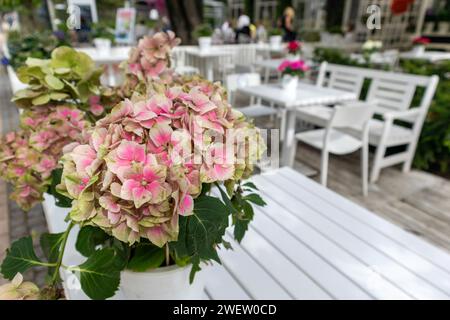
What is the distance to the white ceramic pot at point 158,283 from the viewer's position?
2.17 ft

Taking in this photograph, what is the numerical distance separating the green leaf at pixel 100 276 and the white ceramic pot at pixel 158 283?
0.10 m

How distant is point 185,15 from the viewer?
7.86 m

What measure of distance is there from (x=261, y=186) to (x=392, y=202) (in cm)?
185

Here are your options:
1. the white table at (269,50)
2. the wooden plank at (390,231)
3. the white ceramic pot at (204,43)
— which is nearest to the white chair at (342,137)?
the wooden plank at (390,231)

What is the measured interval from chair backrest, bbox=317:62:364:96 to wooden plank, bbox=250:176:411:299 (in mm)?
→ 2787

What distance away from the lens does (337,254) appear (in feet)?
3.48

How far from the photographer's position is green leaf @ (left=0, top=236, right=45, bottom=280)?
0.58 meters

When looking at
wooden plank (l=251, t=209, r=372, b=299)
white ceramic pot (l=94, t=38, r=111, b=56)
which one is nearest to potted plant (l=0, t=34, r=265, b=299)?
wooden plank (l=251, t=209, r=372, b=299)

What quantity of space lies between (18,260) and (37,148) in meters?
0.29

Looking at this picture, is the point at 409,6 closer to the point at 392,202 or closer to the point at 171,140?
the point at 392,202

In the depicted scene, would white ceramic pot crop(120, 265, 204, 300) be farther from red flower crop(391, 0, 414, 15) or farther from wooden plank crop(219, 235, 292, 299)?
red flower crop(391, 0, 414, 15)

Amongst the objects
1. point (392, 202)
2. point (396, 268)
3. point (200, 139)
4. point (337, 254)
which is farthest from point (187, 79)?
point (392, 202)

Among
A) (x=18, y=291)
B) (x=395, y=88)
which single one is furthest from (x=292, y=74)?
(x=18, y=291)

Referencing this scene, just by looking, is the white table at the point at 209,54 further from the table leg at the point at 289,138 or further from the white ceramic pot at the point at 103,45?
the table leg at the point at 289,138
